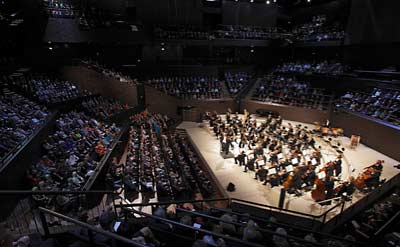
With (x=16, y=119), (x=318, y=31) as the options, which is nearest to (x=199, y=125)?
(x=16, y=119)

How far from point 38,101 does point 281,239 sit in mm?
12585

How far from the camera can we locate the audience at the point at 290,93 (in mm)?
17734

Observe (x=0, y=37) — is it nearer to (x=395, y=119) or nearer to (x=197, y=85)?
(x=197, y=85)

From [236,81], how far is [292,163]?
12977mm

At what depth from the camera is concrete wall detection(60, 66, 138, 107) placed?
55.4ft

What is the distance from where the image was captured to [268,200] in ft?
29.2

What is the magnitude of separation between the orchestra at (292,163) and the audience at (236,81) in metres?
5.55

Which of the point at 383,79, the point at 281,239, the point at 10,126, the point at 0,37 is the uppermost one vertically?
the point at 0,37

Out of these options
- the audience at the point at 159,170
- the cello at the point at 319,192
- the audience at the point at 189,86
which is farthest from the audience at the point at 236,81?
the cello at the point at 319,192

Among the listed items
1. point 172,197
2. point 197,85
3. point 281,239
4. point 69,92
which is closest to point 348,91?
point 197,85

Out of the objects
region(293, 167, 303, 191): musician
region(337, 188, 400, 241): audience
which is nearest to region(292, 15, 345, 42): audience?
region(293, 167, 303, 191): musician

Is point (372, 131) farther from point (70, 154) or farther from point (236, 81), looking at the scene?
point (70, 154)

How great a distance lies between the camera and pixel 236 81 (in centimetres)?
2253

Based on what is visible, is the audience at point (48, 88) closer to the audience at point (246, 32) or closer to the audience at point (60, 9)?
the audience at point (60, 9)
